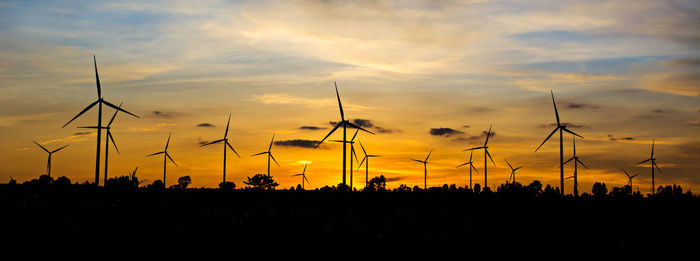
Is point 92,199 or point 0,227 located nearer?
point 0,227

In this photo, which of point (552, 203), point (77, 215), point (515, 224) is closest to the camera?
point (77, 215)

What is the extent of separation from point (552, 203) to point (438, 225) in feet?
85.9

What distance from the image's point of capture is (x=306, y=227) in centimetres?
5206

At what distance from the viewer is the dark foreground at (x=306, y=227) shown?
43.4 m

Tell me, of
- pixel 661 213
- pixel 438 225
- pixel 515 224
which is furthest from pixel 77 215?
pixel 661 213

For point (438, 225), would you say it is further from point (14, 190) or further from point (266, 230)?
point (14, 190)

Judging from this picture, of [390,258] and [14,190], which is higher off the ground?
[14,190]

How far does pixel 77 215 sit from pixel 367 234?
20.9 metres

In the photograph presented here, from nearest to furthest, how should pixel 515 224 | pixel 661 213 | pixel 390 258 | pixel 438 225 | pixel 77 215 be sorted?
→ pixel 390 258 < pixel 77 215 < pixel 438 225 < pixel 515 224 < pixel 661 213

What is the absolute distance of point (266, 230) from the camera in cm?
4975

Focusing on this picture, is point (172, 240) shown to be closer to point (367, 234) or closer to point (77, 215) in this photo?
point (77, 215)

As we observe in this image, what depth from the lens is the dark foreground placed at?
142 feet

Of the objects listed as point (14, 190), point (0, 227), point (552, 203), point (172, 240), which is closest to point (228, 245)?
point (172, 240)

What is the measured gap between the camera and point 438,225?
56.4 m
